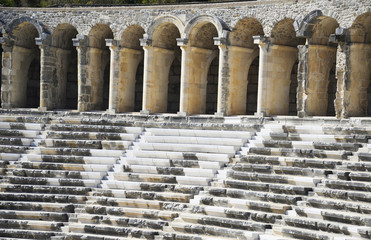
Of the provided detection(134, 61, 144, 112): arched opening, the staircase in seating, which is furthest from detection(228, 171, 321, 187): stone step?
detection(134, 61, 144, 112): arched opening

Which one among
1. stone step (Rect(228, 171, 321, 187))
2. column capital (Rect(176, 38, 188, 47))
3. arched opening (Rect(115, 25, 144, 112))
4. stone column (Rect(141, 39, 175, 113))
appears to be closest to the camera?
stone step (Rect(228, 171, 321, 187))

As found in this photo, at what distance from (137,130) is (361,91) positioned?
7.01 m

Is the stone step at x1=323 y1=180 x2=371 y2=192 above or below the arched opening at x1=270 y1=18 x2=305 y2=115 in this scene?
below

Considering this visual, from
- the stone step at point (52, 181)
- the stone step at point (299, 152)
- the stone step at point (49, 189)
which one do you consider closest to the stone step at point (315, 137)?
the stone step at point (299, 152)

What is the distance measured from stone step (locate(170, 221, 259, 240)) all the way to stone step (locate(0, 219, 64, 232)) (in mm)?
3337

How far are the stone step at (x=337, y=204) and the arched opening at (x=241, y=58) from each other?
828 centimetres

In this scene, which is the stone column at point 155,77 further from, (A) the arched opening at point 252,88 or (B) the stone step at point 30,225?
(B) the stone step at point 30,225

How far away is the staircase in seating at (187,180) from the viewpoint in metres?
18.7

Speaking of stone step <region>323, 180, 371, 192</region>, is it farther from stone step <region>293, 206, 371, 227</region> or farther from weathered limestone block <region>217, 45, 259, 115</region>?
weathered limestone block <region>217, 45, 259, 115</region>

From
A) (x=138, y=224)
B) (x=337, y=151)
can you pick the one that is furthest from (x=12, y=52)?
(x=337, y=151)

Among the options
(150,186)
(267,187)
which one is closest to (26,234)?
(150,186)

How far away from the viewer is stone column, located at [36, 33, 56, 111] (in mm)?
29094

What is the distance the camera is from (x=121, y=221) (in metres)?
20.9

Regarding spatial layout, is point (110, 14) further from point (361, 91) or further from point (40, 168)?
point (361, 91)
